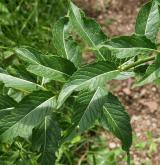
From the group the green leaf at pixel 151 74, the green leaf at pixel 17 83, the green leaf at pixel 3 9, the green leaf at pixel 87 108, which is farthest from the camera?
the green leaf at pixel 3 9

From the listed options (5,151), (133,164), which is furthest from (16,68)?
(133,164)

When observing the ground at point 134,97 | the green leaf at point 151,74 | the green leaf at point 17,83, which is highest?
the green leaf at point 151,74

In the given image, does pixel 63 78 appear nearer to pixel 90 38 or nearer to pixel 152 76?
pixel 90 38

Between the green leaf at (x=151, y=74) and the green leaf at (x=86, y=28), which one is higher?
the green leaf at (x=86, y=28)

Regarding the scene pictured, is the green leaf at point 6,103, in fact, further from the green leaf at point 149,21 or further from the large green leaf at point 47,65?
the green leaf at point 149,21

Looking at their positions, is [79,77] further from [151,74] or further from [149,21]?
[149,21]

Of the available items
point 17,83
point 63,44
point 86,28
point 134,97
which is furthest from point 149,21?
point 134,97

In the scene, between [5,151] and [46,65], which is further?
[5,151]

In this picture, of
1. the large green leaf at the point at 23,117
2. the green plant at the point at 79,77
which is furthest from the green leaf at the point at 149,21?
the large green leaf at the point at 23,117
